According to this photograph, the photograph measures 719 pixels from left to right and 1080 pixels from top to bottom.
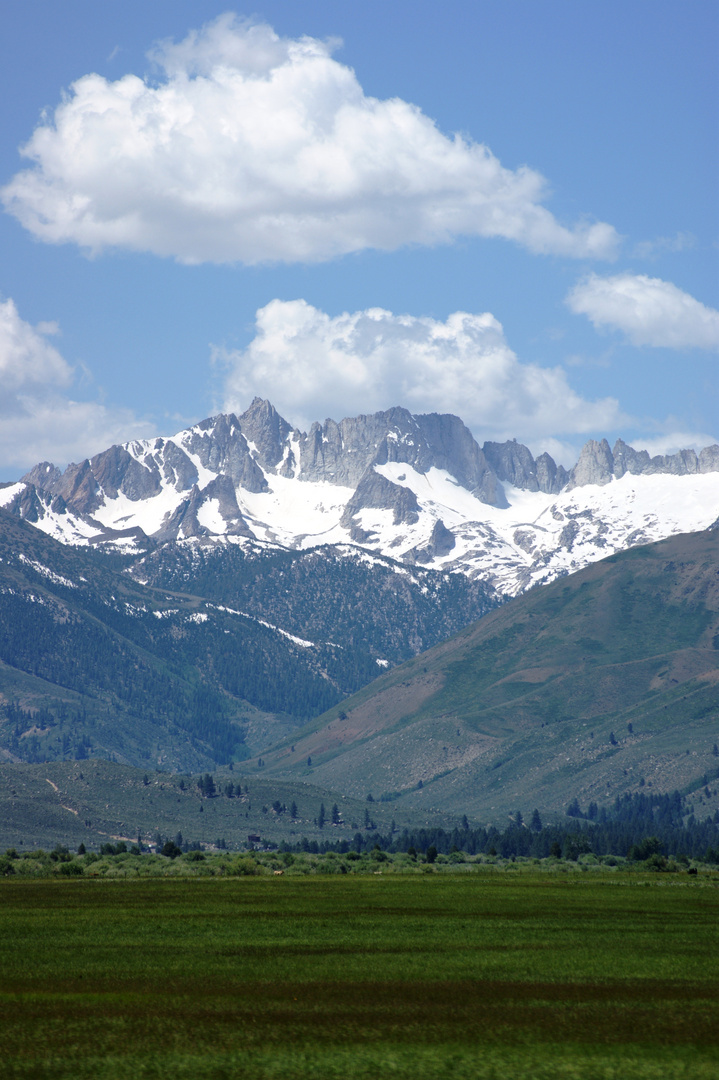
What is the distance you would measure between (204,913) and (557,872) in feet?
271

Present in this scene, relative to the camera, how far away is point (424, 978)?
6134 centimetres

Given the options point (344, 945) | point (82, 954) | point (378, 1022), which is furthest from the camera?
point (344, 945)

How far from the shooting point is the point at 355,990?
57625 mm

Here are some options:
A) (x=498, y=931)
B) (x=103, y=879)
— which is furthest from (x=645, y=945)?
(x=103, y=879)

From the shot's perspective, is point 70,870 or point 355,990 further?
point 70,870

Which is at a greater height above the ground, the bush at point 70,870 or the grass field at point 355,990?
the grass field at point 355,990

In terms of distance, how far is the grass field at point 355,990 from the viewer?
44.3 meters

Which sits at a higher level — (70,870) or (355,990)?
(355,990)

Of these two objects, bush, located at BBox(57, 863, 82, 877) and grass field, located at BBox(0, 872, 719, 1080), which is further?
bush, located at BBox(57, 863, 82, 877)

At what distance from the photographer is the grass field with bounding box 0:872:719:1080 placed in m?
44.3

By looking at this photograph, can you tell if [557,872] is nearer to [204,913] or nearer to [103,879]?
[103,879]

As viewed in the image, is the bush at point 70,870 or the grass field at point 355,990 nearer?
the grass field at point 355,990

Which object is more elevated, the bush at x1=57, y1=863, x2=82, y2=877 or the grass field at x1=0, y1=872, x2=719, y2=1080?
the grass field at x1=0, y1=872, x2=719, y2=1080

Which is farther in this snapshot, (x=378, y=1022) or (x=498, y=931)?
(x=498, y=931)
